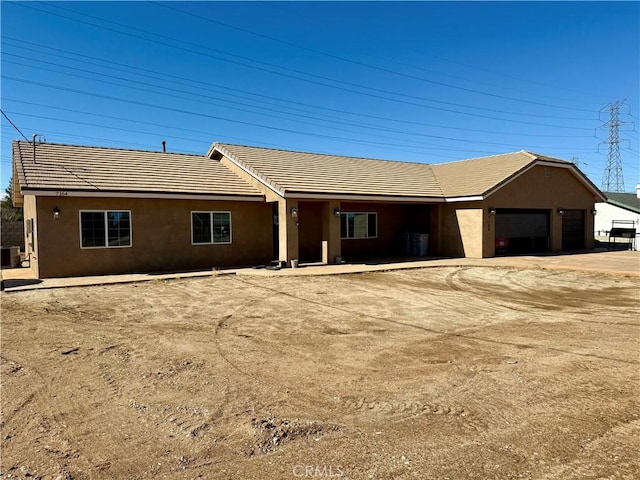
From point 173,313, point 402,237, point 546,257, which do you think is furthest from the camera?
point 402,237

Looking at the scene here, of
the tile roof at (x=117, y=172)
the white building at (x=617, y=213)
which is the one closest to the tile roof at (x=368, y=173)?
the tile roof at (x=117, y=172)

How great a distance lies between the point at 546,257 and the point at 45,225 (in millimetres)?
19162

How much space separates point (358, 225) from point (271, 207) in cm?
420

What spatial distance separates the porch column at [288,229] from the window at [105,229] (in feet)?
16.9

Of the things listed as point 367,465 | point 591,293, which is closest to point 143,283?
point 367,465

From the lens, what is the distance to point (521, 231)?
21.2 m

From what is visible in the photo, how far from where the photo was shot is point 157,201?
15.0 m

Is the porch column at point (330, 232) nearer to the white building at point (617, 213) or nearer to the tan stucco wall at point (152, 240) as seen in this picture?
the tan stucco wall at point (152, 240)

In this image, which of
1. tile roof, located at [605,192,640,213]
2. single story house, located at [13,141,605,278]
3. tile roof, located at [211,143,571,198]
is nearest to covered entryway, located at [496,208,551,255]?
single story house, located at [13,141,605,278]

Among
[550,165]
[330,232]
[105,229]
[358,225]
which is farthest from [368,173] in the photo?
[105,229]

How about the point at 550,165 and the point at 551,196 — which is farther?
the point at 551,196

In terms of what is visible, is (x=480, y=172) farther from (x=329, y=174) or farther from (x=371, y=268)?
(x=371, y=268)

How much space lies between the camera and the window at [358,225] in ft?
63.4

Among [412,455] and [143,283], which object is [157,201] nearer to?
[143,283]
